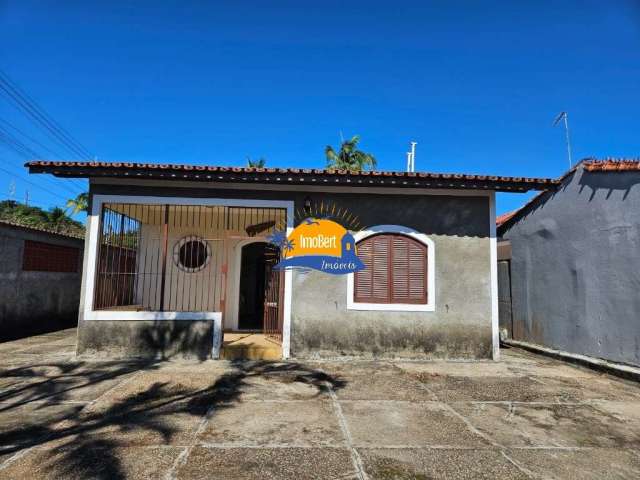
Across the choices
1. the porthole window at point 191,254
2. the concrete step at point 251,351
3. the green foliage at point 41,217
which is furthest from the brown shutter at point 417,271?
the green foliage at point 41,217

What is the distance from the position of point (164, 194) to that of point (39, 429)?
4336 mm

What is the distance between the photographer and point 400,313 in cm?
718

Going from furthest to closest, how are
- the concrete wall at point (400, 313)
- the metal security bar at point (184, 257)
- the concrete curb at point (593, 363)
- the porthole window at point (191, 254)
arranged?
the porthole window at point (191, 254)
the metal security bar at point (184, 257)
the concrete wall at point (400, 313)
the concrete curb at point (593, 363)

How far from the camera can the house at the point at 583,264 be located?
21.2 feet

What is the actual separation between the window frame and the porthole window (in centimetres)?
426

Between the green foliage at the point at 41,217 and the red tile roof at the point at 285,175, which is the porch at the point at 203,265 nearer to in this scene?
the red tile roof at the point at 285,175

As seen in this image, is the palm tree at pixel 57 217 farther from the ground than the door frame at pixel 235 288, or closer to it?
farther from the ground

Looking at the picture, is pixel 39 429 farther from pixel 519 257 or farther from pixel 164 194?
pixel 519 257

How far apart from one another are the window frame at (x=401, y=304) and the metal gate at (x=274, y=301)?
133cm

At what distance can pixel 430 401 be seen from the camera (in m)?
4.93

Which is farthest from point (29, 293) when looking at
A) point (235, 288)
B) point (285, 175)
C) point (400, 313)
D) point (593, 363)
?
point (593, 363)

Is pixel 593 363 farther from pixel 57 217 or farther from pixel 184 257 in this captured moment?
pixel 57 217

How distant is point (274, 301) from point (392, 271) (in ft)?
8.01

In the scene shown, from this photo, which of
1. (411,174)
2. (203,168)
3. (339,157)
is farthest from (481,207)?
(339,157)
